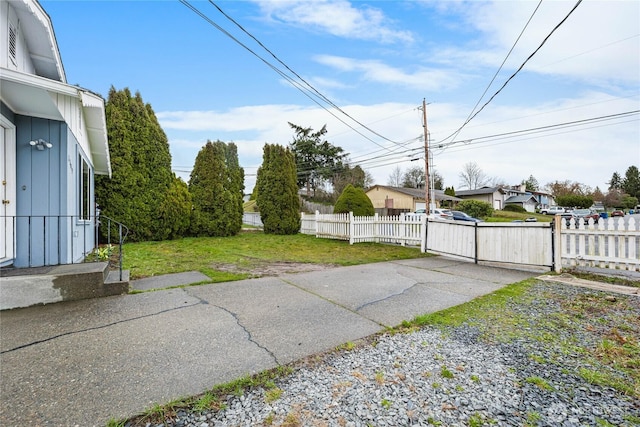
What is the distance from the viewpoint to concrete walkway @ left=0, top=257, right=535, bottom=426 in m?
1.96

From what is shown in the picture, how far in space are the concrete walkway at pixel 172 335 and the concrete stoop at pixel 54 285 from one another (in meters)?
0.15

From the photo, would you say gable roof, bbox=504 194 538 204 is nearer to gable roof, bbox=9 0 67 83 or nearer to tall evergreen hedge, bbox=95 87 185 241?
tall evergreen hedge, bbox=95 87 185 241

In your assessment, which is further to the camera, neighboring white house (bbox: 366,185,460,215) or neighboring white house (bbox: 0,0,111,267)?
neighboring white house (bbox: 366,185,460,215)

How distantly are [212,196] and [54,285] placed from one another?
10298mm

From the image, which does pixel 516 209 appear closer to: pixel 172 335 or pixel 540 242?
pixel 540 242

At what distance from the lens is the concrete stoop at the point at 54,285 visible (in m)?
3.66

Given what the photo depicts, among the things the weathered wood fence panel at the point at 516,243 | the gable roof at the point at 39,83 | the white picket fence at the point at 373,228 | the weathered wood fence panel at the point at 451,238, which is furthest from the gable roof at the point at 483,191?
the gable roof at the point at 39,83

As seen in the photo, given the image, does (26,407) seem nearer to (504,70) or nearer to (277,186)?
(504,70)

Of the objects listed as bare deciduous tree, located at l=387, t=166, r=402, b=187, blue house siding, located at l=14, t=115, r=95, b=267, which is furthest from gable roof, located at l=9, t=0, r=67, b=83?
bare deciduous tree, located at l=387, t=166, r=402, b=187

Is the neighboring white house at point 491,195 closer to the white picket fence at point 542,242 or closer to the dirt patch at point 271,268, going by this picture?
the white picket fence at point 542,242

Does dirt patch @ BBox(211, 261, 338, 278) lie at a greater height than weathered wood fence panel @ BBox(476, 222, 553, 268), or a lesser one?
lesser

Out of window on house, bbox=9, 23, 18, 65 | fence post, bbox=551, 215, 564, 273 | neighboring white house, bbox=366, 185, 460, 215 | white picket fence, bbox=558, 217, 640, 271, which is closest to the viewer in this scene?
window on house, bbox=9, 23, 18, 65

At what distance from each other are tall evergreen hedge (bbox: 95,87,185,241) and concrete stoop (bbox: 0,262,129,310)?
7.37m

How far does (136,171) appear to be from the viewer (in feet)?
36.5
